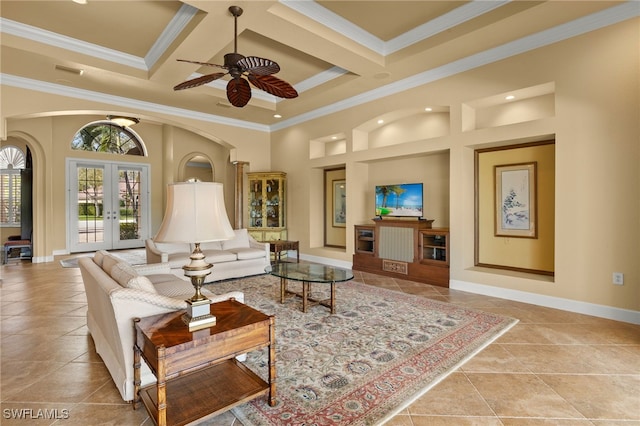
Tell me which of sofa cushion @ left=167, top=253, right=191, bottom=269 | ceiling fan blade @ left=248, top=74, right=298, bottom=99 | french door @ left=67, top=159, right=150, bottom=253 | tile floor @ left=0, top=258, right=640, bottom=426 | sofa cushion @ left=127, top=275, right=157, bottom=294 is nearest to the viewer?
tile floor @ left=0, top=258, right=640, bottom=426

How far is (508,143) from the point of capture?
4.46 metres

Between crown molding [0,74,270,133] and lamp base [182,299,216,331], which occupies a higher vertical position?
crown molding [0,74,270,133]

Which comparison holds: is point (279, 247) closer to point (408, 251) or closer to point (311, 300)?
point (408, 251)

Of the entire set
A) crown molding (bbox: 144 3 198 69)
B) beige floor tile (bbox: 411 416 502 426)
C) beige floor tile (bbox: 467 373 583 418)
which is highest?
crown molding (bbox: 144 3 198 69)

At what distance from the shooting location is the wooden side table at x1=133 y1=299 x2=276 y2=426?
5.35 ft

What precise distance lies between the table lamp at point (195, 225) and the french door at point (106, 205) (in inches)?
327

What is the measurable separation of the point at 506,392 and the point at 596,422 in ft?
1.53

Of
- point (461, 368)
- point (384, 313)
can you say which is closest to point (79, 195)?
point (384, 313)

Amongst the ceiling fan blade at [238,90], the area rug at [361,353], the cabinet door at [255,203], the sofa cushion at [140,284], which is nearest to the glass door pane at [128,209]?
the cabinet door at [255,203]

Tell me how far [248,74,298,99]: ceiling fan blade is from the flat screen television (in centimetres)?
305

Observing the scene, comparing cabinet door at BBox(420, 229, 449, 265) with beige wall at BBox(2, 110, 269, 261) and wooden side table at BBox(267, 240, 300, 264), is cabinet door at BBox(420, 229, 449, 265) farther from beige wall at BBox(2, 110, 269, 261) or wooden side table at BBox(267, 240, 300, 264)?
beige wall at BBox(2, 110, 269, 261)

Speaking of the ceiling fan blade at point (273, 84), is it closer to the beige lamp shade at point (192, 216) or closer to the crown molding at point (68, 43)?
the beige lamp shade at point (192, 216)

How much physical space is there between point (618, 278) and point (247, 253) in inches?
192

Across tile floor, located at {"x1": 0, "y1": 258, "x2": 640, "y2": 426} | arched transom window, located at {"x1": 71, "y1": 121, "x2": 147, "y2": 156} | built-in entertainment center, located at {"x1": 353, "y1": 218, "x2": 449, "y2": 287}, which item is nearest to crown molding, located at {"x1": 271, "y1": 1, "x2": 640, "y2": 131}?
built-in entertainment center, located at {"x1": 353, "y1": 218, "x2": 449, "y2": 287}
